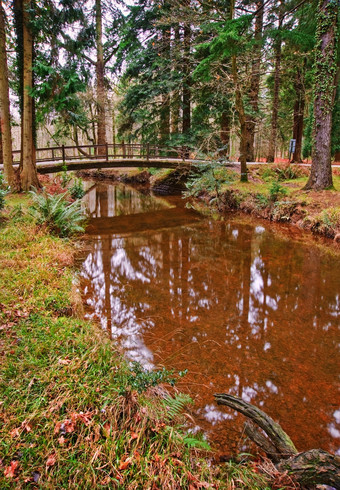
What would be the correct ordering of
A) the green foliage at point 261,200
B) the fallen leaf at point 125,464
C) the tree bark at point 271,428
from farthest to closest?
1. the green foliage at point 261,200
2. the tree bark at point 271,428
3. the fallen leaf at point 125,464

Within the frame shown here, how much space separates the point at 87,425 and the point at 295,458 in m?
1.41

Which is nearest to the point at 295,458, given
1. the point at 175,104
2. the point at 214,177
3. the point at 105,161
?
the point at 214,177

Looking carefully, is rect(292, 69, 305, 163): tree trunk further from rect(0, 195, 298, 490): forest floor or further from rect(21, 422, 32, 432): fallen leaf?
rect(21, 422, 32, 432): fallen leaf

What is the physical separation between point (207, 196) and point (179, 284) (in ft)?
29.2

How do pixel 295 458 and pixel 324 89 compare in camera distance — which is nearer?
pixel 295 458

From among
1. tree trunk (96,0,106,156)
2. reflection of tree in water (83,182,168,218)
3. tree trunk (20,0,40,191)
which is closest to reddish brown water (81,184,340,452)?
reflection of tree in water (83,182,168,218)

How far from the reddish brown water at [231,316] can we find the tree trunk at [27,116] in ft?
13.7

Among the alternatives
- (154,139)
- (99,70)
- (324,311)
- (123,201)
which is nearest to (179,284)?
(324,311)

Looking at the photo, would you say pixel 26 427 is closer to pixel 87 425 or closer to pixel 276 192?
pixel 87 425

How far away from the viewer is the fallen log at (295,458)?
1839mm

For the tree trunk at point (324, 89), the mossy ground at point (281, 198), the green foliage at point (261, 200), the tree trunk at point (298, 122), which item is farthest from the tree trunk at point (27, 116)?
the tree trunk at point (298, 122)

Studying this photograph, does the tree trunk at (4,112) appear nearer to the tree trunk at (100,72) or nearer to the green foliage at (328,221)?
the tree trunk at (100,72)

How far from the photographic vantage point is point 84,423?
6.77 ft

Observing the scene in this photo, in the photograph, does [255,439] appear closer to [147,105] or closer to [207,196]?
[207,196]
